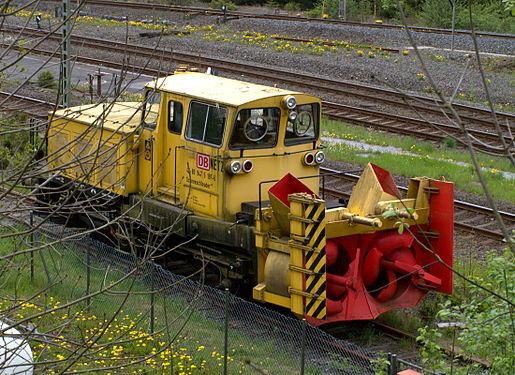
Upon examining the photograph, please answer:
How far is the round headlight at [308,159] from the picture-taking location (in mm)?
10844

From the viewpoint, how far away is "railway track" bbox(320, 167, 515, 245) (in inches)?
525

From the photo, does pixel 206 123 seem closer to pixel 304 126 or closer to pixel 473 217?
pixel 304 126

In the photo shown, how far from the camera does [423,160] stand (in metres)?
17.9

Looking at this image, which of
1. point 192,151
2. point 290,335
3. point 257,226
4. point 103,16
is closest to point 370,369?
point 290,335

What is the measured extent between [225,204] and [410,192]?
2.61 metres

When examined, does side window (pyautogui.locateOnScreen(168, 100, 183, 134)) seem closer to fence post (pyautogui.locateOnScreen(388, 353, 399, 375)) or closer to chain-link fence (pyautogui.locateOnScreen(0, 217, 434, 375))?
chain-link fence (pyautogui.locateOnScreen(0, 217, 434, 375))

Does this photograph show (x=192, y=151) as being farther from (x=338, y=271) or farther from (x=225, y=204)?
(x=338, y=271)

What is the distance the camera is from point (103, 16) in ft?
136

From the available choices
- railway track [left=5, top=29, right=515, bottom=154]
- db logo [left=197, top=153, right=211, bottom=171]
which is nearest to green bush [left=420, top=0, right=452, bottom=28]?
railway track [left=5, top=29, right=515, bottom=154]

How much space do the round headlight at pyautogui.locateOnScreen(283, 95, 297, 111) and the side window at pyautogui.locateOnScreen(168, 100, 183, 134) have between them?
5.26 ft

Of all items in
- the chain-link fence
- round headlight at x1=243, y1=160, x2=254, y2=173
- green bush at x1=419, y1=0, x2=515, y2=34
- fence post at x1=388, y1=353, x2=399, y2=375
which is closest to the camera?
fence post at x1=388, y1=353, x2=399, y2=375

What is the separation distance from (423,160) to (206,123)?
357 inches

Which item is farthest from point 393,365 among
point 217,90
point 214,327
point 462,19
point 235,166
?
point 462,19

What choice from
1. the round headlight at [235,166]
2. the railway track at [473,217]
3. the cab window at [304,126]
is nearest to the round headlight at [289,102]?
the cab window at [304,126]
